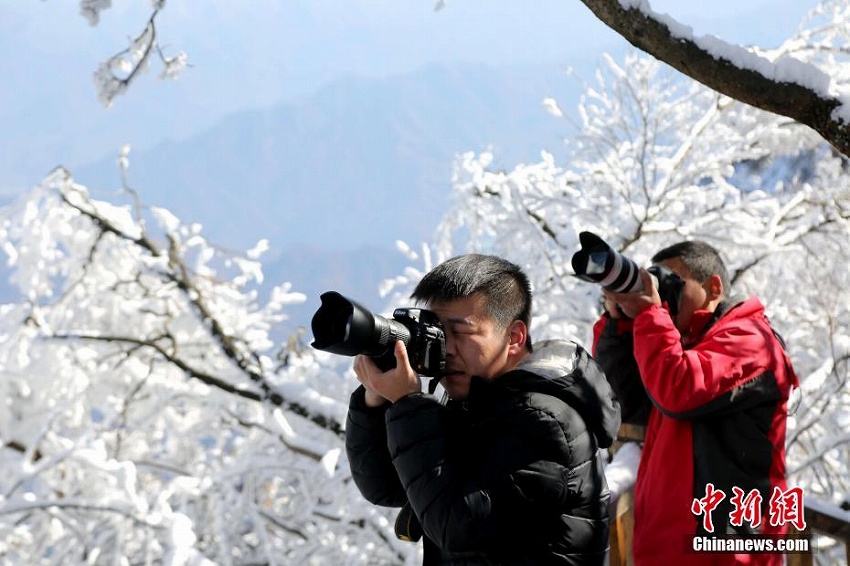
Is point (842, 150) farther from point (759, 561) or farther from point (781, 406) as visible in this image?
point (759, 561)

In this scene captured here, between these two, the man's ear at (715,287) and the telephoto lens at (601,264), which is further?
the man's ear at (715,287)

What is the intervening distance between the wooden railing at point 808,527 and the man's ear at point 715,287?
0.64 meters

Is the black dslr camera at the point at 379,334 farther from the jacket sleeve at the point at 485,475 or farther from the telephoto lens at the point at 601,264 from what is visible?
the telephoto lens at the point at 601,264

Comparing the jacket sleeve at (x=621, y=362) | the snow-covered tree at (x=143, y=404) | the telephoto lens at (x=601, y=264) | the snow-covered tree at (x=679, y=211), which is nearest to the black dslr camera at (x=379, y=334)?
the telephoto lens at (x=601, y=264)

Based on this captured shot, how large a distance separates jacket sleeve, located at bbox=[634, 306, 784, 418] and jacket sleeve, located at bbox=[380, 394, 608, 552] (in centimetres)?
69

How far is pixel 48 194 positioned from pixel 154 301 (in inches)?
73.4

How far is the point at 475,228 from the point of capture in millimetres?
7551

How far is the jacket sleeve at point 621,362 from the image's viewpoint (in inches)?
93.0

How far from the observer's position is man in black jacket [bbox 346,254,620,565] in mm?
1357

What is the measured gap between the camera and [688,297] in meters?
2.36

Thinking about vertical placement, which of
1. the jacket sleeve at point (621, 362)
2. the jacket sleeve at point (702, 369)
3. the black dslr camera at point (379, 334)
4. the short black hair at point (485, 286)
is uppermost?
the jacket sleeve at point (621, 362)

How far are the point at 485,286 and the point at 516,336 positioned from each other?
12 cm

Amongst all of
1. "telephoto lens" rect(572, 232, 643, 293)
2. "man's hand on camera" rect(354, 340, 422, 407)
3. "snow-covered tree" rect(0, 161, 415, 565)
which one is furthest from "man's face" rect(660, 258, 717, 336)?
"snow-covered tree" rect(0, 161, 415, 565)

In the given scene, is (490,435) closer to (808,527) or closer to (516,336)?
(516,336)
